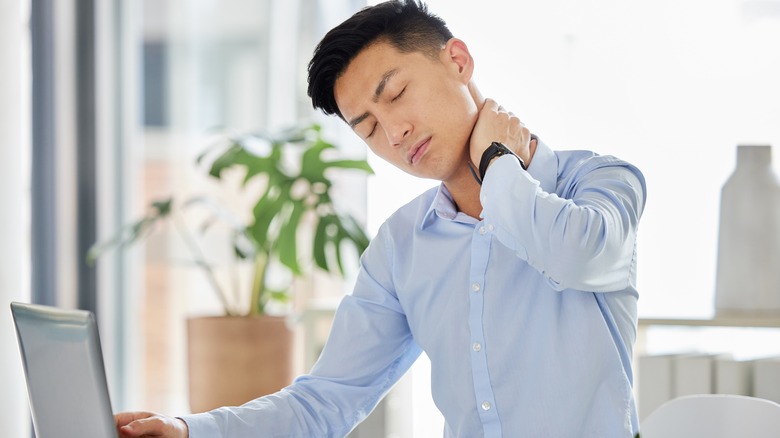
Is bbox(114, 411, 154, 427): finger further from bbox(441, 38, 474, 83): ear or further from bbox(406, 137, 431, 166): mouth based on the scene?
bbox(441, 38, 474, 83): ear

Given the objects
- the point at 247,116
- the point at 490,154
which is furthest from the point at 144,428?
the point at 247,116

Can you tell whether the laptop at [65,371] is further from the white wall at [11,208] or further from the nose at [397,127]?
the white wall at [11,208]

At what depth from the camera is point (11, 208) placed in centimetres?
250

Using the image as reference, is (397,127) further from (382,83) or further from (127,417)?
(127,417)

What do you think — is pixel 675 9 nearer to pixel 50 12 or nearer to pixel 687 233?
pixel 687 233

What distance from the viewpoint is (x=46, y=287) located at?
10.6 feet

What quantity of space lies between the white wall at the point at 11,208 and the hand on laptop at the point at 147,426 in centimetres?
132

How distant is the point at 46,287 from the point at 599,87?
213cm

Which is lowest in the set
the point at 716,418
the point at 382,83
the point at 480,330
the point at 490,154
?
the point at 716,418

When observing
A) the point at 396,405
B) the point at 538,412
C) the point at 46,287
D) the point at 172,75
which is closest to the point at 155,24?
the point at 172,75

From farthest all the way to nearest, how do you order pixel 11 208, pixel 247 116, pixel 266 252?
pixel 247 116
pixel 266 252
pixel 11 208

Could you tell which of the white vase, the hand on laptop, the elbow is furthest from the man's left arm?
the white vase

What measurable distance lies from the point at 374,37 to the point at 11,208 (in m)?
1.55

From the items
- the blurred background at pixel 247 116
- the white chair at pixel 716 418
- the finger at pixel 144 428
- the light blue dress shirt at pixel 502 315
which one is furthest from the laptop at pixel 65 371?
the blurred background at pixel 247 116
